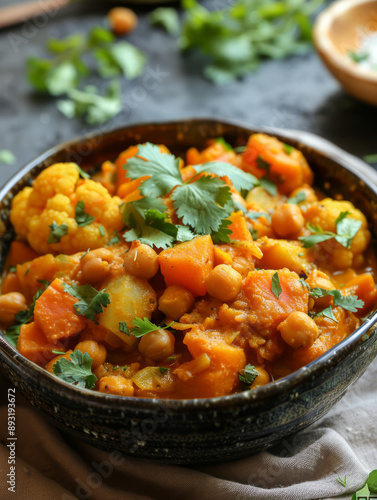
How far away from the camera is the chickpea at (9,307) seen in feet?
8.31

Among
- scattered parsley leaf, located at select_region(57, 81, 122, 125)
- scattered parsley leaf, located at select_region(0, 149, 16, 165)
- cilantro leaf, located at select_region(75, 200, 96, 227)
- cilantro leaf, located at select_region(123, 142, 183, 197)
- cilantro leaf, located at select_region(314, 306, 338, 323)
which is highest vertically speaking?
cilantro leaf, located at select_region(123, 142, 183, 197)

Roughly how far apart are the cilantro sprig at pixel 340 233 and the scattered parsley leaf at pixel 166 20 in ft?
13.1

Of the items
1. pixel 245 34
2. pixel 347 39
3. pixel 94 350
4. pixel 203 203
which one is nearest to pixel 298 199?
pixel 203 203

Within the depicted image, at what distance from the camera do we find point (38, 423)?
257 cm

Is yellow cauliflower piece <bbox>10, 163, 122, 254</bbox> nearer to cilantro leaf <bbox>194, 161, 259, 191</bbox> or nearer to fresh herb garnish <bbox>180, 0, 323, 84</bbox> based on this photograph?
cilantro leaf <bbox>194, 161, 259, 191</bbox>

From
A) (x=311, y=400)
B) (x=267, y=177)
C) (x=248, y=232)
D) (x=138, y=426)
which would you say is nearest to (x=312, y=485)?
(x=311, y=400)

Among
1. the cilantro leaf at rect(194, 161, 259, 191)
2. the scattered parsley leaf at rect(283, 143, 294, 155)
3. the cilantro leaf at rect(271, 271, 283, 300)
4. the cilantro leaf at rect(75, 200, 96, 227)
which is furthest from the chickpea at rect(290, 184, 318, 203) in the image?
the cilantro leaf at rect(75, 200, 96, 227)

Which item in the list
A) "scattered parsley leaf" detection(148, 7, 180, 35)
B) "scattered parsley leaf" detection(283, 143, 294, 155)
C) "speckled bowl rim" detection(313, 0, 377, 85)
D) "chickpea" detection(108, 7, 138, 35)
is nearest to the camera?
"scattered parsley leaf" detection(283, 143, 294, 155)

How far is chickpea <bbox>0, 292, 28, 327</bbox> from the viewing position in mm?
2533

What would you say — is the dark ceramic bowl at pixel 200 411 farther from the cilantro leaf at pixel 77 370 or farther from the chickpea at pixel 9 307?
the chickpea at pixel 9 307

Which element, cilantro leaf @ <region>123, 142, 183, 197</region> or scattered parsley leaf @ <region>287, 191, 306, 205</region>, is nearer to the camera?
cilantro leaf @ <region>123, 142, 183, 197</region>

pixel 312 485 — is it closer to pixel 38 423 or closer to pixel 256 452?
pixel 256 452

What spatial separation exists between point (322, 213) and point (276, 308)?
2.34ft

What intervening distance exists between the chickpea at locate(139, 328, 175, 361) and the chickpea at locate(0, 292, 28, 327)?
0.68m
